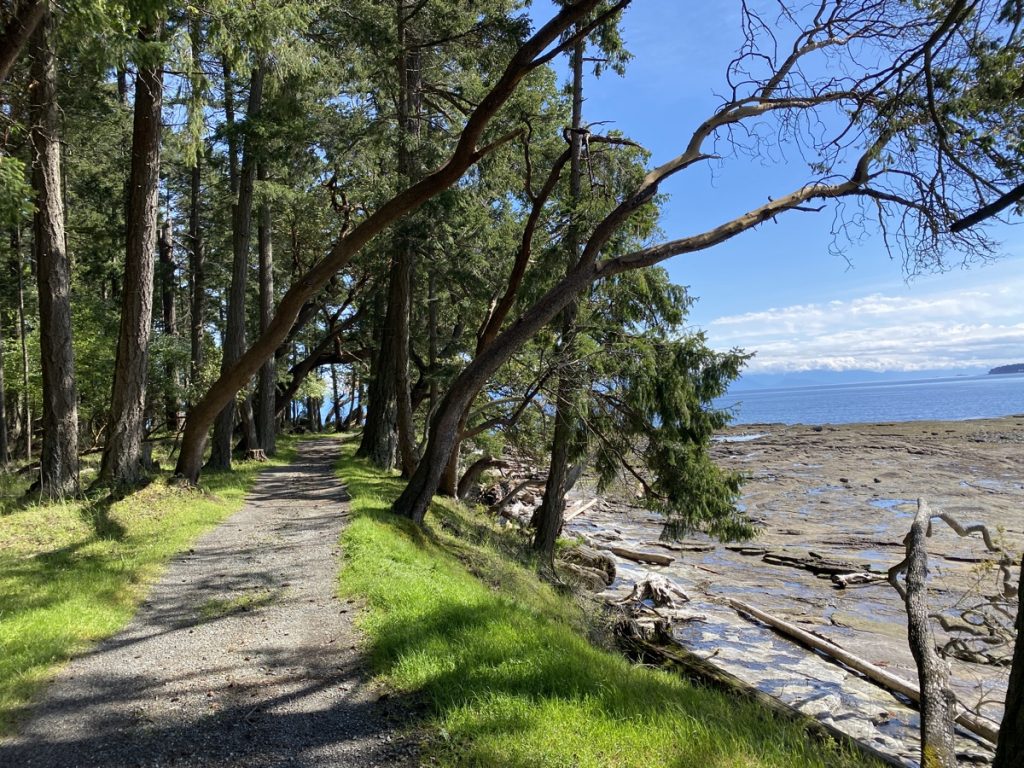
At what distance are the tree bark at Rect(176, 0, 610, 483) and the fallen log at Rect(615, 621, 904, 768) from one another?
151 inches

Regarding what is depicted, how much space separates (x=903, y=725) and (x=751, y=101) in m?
8.14

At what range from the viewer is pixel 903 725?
806 centimetres

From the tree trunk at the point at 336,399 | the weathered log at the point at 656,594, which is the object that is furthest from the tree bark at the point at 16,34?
the tree trunk at the point at 336,399

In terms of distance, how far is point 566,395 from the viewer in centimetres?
1177

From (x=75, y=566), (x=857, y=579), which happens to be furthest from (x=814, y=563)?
(x=75, y=566)

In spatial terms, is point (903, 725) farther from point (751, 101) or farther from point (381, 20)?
point (381, 20)

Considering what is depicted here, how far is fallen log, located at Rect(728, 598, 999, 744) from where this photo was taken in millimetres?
7152

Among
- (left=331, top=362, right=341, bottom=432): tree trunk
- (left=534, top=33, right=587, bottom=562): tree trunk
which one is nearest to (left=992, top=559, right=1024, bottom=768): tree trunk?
(left=534, top=33, right=587, bottom=562): tree trunk

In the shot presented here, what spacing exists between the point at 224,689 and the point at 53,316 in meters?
8.43

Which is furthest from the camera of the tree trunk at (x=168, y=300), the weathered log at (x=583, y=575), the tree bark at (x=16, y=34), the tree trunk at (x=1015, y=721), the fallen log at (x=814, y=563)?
the tree trunk at (x=168, y=300)

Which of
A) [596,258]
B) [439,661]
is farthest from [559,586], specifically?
[439,661]

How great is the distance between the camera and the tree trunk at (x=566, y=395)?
38.0ft

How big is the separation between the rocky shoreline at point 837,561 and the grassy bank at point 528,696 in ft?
14.8

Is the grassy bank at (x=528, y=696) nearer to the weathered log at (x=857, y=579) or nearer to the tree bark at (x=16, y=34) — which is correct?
the tree bark at (x=16, y=34)
